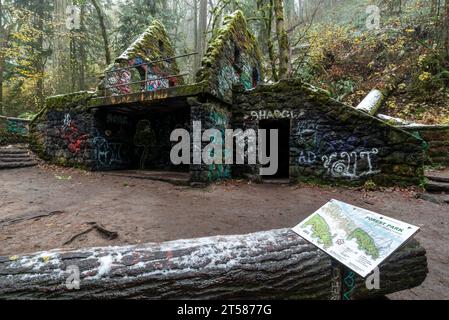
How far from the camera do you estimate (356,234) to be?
182 centimetres

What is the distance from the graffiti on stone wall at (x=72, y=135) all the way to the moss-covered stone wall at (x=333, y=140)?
6055mm

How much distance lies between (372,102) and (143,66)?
9969mm

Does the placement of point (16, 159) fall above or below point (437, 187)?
above

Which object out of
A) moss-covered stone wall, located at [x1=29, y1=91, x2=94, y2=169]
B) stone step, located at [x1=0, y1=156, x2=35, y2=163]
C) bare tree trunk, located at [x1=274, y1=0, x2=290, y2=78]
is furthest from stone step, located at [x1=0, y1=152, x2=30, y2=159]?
bare tree trunk, located at [x1=274, y1=0, x2=290, y2=78]

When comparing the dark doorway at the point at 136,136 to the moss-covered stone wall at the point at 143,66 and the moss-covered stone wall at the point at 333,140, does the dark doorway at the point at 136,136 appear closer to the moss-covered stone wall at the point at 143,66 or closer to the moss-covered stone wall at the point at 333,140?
the moss-covered stone wall at the point at 143,66

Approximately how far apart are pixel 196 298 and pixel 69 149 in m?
9.78

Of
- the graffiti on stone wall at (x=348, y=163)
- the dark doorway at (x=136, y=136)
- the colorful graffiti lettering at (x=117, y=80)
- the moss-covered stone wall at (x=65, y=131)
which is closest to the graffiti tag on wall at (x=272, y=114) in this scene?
the graffiti on stone wall at (x=348, y=163)

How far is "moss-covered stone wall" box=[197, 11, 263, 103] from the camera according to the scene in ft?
25.0

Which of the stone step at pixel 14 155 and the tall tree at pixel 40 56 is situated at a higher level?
the tall tree at pixel 40 56

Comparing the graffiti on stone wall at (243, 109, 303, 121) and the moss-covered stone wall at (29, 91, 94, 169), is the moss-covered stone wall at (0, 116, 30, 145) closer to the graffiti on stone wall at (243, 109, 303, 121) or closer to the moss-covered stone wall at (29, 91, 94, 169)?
the moss-covered stone wall at (29, 91, 94, 169)

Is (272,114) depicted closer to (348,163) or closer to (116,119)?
(348,163)

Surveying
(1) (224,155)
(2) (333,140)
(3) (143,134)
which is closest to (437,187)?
(2) (333,140)

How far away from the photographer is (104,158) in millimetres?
9672

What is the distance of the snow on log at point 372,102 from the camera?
35.4ft
